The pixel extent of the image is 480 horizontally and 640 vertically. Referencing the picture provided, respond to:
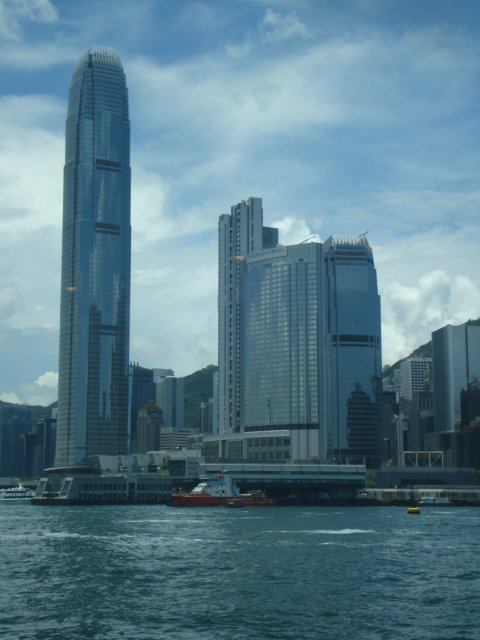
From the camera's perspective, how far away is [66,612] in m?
75.9

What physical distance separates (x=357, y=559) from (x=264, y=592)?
2816cm

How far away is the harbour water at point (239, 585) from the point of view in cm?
7019

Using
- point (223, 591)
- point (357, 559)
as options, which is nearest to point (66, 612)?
point (223, 591)

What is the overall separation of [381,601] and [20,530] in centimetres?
9695

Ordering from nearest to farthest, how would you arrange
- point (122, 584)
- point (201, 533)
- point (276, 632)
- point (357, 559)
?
1. point (276, 632)
2. point (122, 584)
3. point (357, 559)
4. point (201, 533)

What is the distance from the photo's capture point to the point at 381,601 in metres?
82.0

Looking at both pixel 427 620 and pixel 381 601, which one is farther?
pixel 381 601

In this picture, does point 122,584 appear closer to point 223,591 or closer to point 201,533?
point 223,591

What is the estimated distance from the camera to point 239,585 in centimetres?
9044

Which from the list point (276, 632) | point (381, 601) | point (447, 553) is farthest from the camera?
point (447, 553)

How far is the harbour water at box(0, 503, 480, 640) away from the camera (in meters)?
70.2

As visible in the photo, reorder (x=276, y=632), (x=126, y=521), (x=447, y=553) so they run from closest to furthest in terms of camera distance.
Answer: (x=276, y=632) → (x=447, y=553) → (x=126, y=521)

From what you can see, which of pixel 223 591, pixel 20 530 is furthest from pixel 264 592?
pixel 20 530

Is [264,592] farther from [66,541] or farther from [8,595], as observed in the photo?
[66,541]
